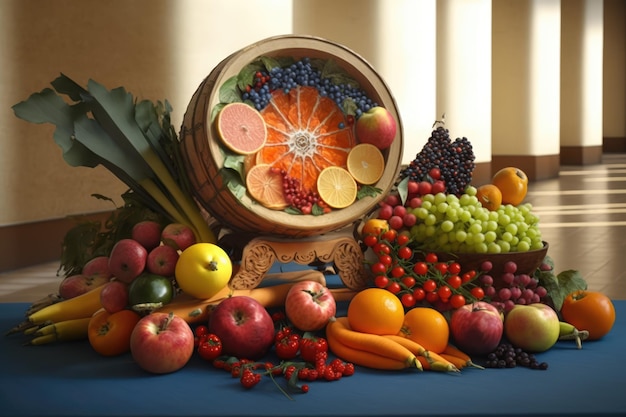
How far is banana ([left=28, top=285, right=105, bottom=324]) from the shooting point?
343 cm

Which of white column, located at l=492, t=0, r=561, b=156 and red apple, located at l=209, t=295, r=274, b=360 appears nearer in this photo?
red apple, located at l=209, t=295, r=274, b=360

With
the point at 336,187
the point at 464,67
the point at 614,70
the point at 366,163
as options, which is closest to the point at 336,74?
the point at 366,163

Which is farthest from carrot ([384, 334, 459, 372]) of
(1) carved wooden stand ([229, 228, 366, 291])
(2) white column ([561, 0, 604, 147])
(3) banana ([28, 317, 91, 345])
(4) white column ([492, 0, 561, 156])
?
(2) white column ([561, 0, 604, 147])

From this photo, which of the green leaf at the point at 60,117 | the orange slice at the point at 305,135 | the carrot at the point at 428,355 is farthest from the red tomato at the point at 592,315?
the green leaf at the point at 60,117

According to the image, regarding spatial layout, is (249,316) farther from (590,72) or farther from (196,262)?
(590,72)

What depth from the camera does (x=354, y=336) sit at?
2.96 m

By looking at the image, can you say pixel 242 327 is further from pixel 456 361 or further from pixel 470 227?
pixel 470 227

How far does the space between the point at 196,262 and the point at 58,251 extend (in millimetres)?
3624

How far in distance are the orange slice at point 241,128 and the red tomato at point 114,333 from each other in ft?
2.58

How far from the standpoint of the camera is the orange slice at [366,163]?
3.63 m

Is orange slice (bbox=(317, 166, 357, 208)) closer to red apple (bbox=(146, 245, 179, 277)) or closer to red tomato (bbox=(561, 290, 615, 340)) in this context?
red apple (bbox=(146, 245, 179, 277))

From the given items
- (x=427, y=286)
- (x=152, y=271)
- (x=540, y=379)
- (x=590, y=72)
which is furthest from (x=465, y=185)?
(x=590, y=72)

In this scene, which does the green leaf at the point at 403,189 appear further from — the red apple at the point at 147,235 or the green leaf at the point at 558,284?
the red apple at the point at 147,235

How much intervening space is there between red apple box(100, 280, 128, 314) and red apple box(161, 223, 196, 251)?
0.28 meters
